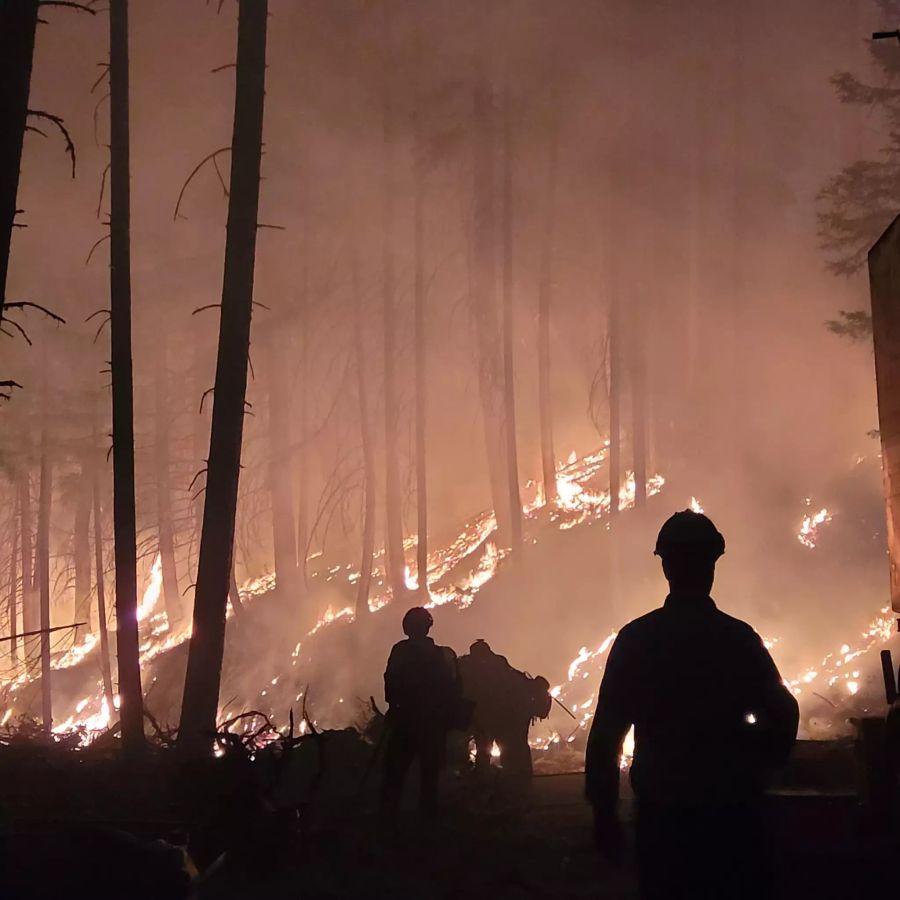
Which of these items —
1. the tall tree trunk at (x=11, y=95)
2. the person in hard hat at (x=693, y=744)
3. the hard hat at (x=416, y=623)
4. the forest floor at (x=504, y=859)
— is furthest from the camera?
the hard hat at (x=416, y=623)

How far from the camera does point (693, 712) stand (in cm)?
249

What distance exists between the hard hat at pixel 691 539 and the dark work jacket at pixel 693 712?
169 millimetres

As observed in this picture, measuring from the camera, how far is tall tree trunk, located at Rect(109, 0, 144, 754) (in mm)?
10727

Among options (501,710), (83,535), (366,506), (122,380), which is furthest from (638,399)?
(83,535)

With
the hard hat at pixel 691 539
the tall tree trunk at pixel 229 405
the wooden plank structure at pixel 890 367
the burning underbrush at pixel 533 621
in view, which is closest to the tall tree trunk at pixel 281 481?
the burning underbrush at pixel 533 621

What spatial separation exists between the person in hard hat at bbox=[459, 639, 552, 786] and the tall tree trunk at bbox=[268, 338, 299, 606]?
23.0 m

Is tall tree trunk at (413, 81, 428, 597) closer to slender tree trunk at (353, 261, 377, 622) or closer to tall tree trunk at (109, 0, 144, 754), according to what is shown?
slender tree trunk at (353, 261, 377, 622)

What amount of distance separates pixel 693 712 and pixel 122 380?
10.6 m

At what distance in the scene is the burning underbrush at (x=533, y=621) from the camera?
62.4ft

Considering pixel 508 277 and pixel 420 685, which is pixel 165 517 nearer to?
pixel 508 277

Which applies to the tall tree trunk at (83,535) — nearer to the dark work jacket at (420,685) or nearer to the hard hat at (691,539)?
the dark work jacket at (420,685)

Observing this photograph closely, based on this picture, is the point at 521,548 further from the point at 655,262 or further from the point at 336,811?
the point at 336,811

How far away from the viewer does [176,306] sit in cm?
3500

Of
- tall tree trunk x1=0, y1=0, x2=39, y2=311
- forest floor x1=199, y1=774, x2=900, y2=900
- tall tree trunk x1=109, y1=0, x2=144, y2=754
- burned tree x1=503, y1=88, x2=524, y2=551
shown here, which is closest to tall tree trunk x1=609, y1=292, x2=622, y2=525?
burned tree x1=503, y1=88, x2=524, y2=551
